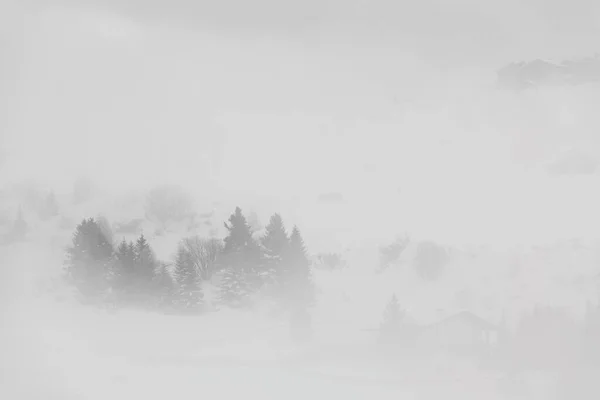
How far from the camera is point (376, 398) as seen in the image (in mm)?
23406

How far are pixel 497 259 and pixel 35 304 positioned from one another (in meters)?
38.5

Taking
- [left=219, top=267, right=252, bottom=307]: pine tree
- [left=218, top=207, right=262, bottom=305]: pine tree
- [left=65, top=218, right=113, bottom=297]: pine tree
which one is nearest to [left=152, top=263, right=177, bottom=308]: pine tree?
[left=65, top=218, right=113, bottom=297]: pine tree

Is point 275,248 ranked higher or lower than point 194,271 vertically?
higher

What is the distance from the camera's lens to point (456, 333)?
35.7 m

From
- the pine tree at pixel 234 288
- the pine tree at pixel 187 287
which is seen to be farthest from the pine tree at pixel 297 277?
the pine tree at pixel 187 287

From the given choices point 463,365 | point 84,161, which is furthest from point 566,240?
point 84,161

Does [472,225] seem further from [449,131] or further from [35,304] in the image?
[35,304]

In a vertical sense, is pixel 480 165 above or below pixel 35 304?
above

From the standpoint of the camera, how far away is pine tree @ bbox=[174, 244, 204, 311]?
34.7 metres

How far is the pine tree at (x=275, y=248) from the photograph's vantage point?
39312mm

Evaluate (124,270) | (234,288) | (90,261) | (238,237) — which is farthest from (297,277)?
(90,261)

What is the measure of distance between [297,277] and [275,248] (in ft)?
9.64

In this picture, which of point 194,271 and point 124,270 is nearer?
point 124,270

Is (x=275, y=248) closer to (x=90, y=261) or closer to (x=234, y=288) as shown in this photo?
(x=234, y=288)
